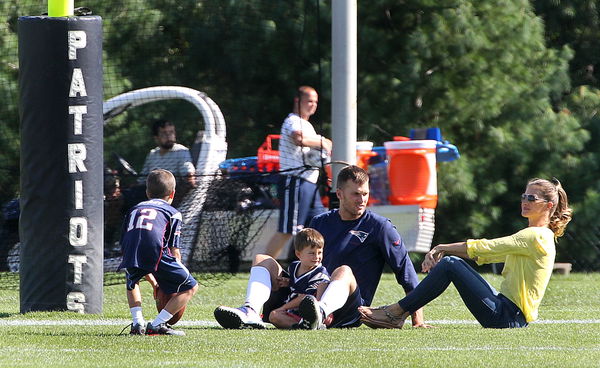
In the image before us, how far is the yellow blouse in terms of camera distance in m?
7.73

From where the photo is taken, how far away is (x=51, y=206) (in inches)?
357

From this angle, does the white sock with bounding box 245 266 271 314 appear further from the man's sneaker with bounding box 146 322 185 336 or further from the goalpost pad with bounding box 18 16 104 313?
the goalpost pad with bounding box 18 16 104 313

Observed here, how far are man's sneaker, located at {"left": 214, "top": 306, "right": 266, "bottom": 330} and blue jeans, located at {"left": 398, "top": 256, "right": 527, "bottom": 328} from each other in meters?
1.08

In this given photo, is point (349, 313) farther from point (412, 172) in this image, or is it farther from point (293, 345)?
point (412, 172)

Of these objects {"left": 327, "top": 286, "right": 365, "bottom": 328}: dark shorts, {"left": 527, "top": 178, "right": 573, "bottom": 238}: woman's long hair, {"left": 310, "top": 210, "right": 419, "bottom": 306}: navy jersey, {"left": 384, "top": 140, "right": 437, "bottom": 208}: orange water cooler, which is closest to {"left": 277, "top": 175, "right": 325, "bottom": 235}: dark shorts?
{"left": 384, "top": 140, "right": 437, "bottom": 208}: orange water cooler

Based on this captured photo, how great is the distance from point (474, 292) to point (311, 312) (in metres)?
1.06

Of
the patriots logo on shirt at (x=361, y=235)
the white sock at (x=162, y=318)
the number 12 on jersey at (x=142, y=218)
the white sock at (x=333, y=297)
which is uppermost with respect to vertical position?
the number 12 on jersey at (x=142, y=218)

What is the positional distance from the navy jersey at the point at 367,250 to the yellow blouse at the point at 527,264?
65cm

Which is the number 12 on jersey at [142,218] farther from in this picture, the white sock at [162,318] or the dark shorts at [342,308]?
the dark shorts at [342,308]

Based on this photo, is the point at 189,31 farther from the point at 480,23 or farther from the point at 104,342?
the point at 104,342

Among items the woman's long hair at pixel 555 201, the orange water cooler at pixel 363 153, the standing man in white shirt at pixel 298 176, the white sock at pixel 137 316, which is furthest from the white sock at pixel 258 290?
the orange water cooler at pixel 363 153

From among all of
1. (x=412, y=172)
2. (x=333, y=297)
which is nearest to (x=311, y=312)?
(x=333, y=297)

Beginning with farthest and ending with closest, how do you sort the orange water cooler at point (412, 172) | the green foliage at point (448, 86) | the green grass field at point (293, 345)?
1. the green foliage at point (448, 86)
2. the orange water cooler at point (412, 172)
3. the green grass field at point (293, 345)

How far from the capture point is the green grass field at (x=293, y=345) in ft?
20.0
